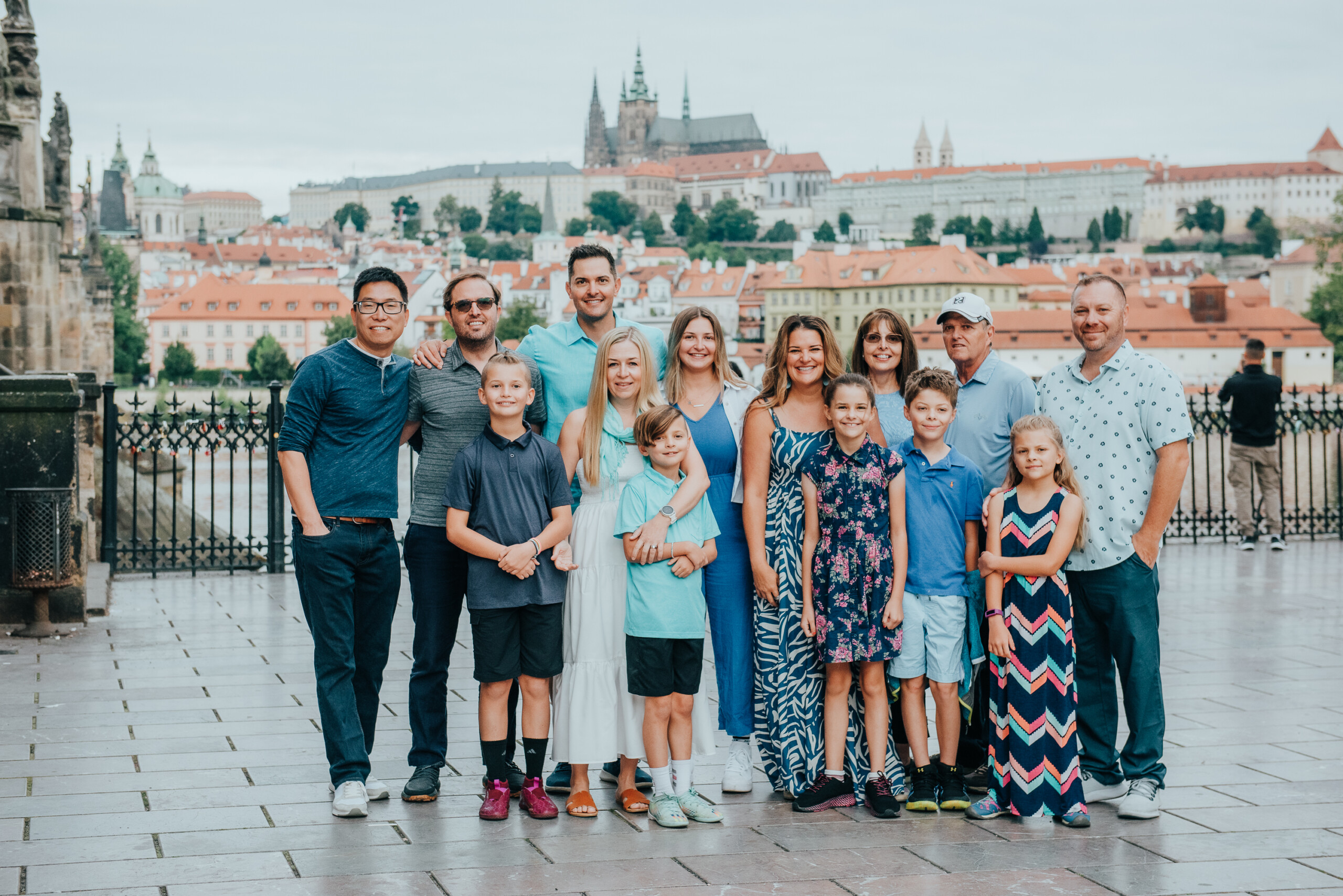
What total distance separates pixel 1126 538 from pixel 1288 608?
4.07 meters

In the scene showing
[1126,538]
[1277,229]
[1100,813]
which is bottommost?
[1100,813]

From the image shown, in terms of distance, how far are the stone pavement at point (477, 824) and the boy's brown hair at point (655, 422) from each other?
1.09m

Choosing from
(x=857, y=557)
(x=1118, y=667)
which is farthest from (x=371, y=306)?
(x=1118, y=667)

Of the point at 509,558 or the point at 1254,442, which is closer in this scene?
the point at 509,558

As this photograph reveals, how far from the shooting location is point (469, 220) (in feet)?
461

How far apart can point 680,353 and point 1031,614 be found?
Result: 131 cm

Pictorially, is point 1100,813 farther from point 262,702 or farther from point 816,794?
point 262,702

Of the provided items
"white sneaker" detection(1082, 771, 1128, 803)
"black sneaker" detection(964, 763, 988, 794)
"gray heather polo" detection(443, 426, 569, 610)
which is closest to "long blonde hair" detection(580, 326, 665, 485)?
"gray heather polo" detection(443, 426, 569, 610)

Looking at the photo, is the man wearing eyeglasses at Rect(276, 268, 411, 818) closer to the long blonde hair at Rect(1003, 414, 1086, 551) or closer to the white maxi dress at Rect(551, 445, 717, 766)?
the white maxi dress at Rect(551, 445, 717, 766)

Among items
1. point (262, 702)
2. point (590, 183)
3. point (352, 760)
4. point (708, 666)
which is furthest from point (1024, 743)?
A: point (590, 183)

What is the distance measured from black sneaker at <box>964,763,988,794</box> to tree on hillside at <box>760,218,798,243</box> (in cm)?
13311

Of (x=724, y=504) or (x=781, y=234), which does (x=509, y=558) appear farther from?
(x=781, y=234)

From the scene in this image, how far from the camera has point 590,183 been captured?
148750 millimetres

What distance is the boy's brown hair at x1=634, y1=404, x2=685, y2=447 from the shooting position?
421 cm
